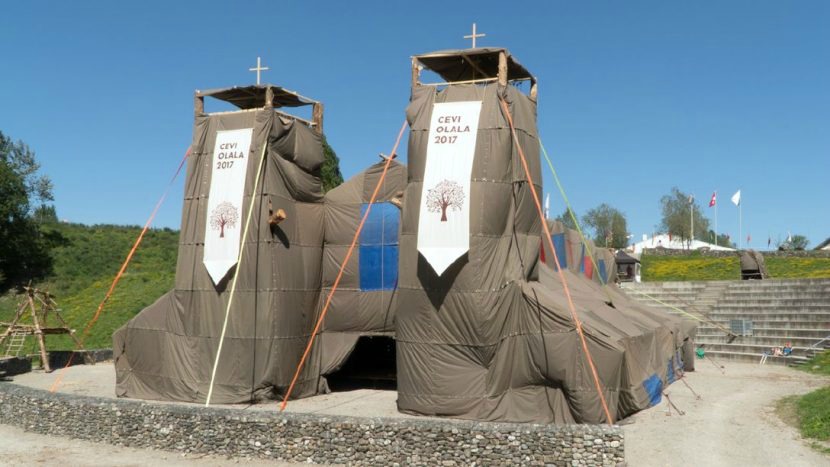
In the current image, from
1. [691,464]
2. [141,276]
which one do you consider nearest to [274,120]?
[691,464]

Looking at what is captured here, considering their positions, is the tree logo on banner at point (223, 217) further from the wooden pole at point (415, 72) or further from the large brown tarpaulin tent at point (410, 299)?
the wooden pole at point (415, 72)

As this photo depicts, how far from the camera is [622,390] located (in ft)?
51.4

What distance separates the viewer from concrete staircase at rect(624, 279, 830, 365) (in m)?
27.3

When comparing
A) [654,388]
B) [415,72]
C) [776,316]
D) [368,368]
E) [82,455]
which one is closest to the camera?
[82,455]

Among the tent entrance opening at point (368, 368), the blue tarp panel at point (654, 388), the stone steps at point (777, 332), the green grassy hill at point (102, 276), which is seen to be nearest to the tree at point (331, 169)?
the green grassy hill at point (102, 276)

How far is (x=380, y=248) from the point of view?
66.5ft

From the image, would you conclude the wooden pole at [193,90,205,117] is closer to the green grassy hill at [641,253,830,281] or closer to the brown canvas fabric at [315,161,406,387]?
the brown canvas fabric at [315,161,406,387]

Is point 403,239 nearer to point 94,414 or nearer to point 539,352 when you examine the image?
point 539,352

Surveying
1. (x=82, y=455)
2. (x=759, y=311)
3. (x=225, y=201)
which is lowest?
(x=82, y=455)

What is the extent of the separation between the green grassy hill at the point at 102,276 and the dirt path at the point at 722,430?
2597cm

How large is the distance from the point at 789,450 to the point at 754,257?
2764cm

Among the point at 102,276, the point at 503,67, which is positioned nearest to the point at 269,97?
the point at 503,67

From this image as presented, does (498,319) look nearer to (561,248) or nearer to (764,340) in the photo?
(561,248)

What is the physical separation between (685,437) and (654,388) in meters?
3.85
